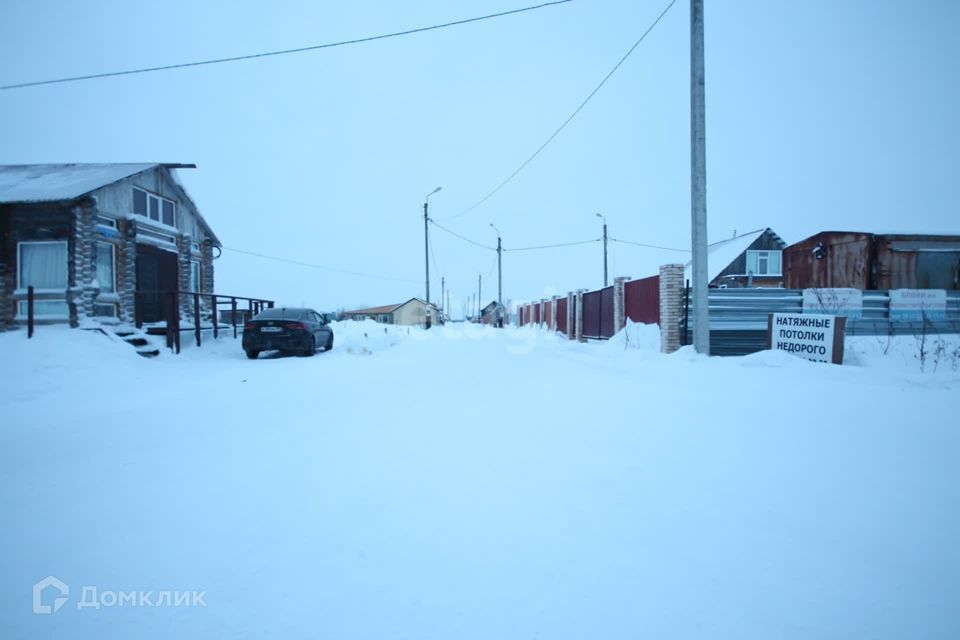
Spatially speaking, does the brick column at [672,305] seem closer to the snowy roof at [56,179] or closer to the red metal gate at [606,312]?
the red metal gate at [606,312]

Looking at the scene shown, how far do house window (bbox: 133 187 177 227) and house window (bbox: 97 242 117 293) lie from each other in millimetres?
1986

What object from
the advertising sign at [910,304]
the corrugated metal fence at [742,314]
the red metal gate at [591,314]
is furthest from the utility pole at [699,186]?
the red metal gate at [591,314]

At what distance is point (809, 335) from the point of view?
862 cm

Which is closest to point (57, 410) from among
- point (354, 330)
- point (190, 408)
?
point (190, 408)

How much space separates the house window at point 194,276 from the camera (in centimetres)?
1859

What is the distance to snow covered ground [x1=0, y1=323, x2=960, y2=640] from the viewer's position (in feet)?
6.46

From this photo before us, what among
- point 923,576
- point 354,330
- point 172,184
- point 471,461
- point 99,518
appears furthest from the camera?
point 354,330

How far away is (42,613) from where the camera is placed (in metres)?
2.04

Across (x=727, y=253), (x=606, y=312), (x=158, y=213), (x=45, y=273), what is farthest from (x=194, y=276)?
(x=727, y=253)

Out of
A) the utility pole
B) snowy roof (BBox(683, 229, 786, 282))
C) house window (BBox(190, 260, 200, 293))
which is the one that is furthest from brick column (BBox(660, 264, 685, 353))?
snowy roof (BBox(683, 229, 786, 282))

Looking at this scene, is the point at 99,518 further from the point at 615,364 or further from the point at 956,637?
the point at 615,364

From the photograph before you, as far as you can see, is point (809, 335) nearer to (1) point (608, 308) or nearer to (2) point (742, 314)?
(2) point (742, 314)

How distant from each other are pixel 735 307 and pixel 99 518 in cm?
1240

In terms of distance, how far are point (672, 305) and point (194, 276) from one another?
18.5 m
